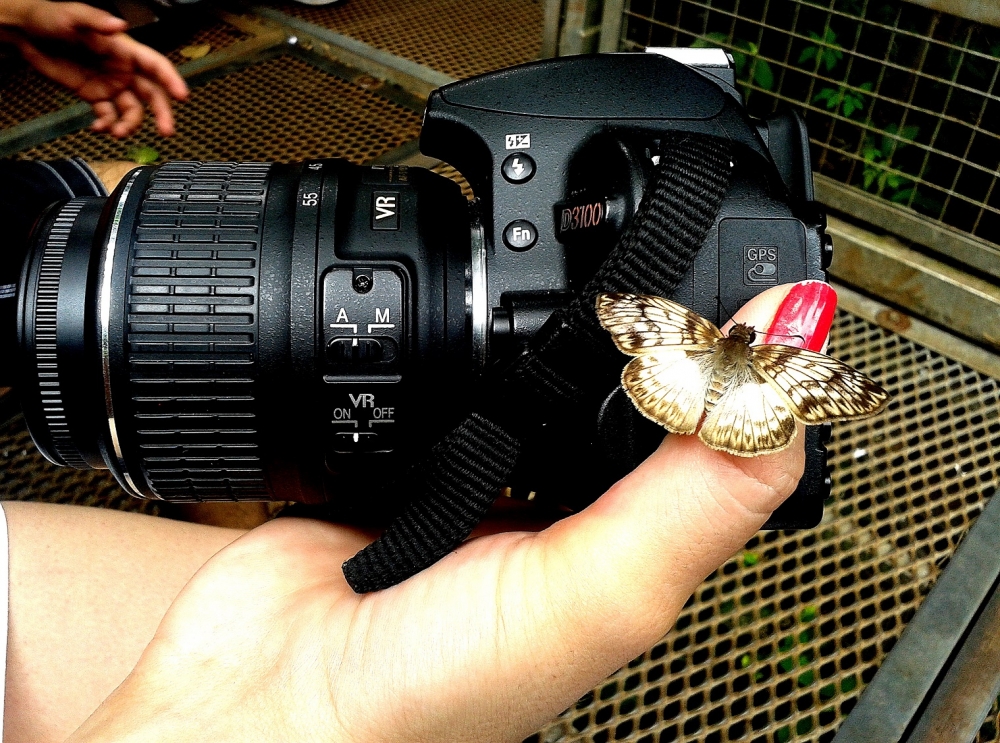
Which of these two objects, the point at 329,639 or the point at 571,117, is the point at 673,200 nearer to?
the point at 571,117

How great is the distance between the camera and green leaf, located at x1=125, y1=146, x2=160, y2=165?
0.96m

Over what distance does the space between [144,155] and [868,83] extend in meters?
0.79

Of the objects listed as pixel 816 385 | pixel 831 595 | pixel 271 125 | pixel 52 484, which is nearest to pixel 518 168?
pixel 816 385

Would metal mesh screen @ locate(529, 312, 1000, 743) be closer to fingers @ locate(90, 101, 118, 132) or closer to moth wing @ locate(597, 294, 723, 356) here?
moth wing @ locate(597, 294, 723, 356)

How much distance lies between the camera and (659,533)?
0.37 m

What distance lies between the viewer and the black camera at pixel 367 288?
455mm

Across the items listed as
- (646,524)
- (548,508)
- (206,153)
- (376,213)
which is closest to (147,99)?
(206,153)

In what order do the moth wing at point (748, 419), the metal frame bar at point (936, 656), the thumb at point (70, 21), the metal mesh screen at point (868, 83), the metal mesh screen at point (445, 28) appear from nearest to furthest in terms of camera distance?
the moth wing at point (748, 419), the metal frame bar at point (936, 656), the thumb at point (70, 21), the metal mesh screen at point (868, 83), the metal mesh screen at point (445, 28)

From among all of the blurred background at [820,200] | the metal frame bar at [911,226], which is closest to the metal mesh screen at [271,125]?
the blurred background at [820,200]

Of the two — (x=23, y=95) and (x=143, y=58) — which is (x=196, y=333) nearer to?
(x=143, y=58)

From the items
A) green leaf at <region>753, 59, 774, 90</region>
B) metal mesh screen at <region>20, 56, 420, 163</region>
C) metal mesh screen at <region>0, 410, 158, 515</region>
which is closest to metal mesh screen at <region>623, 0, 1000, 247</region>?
green leaf at <region>753, 59, 774, 90</region>

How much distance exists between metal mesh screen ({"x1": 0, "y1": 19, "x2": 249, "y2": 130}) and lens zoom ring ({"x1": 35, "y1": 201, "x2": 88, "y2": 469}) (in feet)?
2.02

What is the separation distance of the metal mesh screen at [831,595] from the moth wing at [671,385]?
1.00 ft

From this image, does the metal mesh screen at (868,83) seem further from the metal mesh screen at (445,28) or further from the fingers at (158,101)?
the fingers at (158,101)
